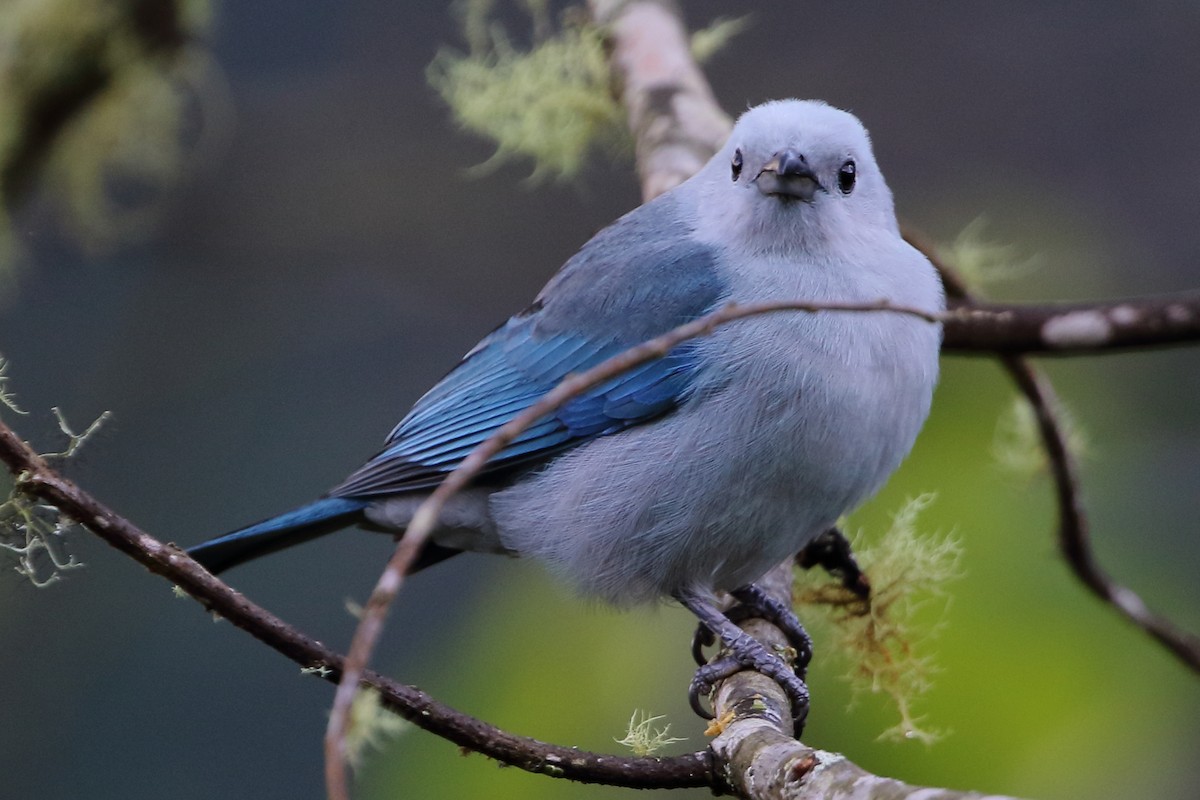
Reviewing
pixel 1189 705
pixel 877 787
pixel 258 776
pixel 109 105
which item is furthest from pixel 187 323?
pixel 877 787

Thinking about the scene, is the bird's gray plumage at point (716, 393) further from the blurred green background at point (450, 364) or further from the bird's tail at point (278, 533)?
the blurred green background at point (450, 364)

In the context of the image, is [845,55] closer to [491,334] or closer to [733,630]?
[491,334]

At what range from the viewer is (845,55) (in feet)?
18.3

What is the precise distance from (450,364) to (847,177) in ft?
8.24

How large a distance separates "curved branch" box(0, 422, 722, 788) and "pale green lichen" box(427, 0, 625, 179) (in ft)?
7.26

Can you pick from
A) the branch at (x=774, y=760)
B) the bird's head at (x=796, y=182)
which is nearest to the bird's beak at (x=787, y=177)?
the bird's head at (x=796, y=182)

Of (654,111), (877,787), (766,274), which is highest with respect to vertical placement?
(654,111)

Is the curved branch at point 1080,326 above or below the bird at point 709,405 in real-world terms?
below

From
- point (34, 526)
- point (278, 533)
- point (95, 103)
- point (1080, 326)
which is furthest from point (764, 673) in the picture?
point (95, 103)

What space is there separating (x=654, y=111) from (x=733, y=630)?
1.55 m

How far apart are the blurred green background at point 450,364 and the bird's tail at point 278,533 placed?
1.79ft

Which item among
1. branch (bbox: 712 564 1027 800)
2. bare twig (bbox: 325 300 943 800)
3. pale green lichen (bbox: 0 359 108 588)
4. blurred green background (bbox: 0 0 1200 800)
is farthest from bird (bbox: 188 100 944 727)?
bare twig (bbox: 325 300 943 800)

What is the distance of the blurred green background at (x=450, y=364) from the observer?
342cm

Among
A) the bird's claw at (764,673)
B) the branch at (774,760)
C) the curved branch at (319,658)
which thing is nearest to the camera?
the branch at (774,760)
